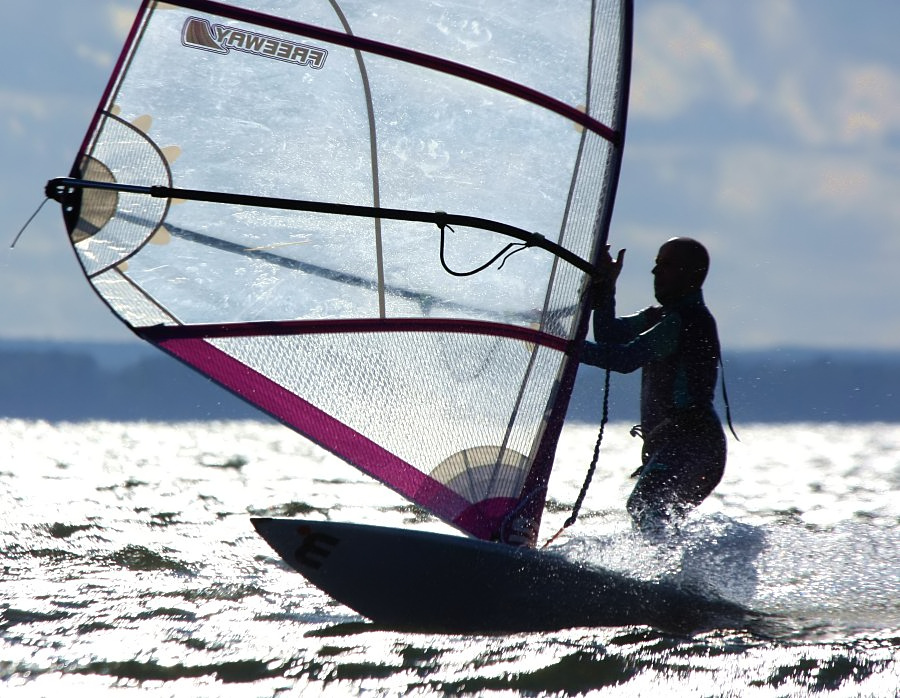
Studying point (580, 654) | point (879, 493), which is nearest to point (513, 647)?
point (580, 654)

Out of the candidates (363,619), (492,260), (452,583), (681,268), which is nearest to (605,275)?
(681,268)

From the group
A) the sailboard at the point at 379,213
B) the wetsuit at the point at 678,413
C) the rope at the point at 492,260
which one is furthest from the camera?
the wetsuit at the point at 678,413

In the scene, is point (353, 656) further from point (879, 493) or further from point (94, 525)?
point (879, 493)

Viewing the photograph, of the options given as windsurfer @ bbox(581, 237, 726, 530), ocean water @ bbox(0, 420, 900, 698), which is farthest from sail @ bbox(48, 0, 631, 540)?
ocean water @ bbox(0, 420, 900, 698)

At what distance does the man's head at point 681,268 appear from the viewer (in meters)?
4.35

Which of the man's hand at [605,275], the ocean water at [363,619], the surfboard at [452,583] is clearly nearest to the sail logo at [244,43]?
the man's hand at [605,275]

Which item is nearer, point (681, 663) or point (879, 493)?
point (681, 663)

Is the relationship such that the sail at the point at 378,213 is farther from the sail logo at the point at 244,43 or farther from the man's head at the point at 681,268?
the man's head at the point at 681,268

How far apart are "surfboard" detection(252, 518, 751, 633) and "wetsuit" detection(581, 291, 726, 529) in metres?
0.49

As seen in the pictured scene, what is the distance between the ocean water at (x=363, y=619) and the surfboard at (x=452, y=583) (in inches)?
3.9

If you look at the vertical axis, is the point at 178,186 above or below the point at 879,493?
above

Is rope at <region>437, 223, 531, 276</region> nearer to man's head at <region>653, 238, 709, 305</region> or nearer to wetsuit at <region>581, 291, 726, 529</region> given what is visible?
wetsuit at <region>581, 291, 726, 529</region>

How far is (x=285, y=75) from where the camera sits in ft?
13.1

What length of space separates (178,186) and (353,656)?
1830mm
